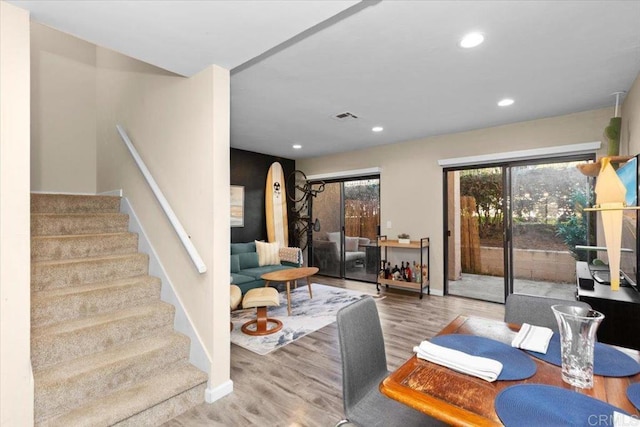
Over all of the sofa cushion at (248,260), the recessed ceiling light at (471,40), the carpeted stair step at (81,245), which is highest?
the recessed ceiling light at (471,40)

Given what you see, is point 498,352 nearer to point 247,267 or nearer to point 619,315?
point 619,315

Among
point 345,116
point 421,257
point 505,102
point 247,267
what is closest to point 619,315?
point 505,102

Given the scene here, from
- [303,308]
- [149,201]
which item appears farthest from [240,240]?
[149,201]

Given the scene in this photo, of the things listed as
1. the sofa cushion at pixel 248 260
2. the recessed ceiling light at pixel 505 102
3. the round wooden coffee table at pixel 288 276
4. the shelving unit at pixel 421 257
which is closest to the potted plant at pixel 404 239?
the shelving unit at pixel 421 257

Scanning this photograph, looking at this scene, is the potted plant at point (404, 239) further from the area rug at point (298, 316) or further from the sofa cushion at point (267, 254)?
the sofa cushion at point (267, 254)

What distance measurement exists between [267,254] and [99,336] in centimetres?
340

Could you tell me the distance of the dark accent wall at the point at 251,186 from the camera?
5.77m

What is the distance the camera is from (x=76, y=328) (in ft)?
6.90

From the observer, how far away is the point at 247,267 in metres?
5.19

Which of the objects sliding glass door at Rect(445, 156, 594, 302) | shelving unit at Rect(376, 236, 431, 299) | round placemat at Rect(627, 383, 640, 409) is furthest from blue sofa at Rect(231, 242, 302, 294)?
round placemat at Rect(627, 383, 640, 409)

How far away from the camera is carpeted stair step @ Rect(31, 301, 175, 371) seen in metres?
1.96

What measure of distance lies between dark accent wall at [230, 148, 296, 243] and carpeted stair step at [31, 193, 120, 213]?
2432 millimetres

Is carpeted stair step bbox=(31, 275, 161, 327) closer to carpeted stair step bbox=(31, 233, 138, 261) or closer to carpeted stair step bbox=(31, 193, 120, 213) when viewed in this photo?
carpeted stair step bbox=(31, 233, 138, 261)

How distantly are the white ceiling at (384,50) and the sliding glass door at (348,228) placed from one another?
2264 millimetres
